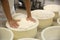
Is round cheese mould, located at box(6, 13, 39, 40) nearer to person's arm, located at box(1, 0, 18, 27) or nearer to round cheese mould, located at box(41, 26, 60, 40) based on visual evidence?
person's arm, located at box(1, 0, 18, 27)

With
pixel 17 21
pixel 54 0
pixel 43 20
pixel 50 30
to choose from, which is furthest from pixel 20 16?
pixel 54 0

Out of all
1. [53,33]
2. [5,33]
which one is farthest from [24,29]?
[53,33]

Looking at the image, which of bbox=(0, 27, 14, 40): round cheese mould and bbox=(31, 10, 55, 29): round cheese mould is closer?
bbox=(0, 27, 14, 40): round cheese mould

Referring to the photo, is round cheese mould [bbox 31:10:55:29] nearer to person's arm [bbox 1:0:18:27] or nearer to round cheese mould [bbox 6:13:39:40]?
round cheese mould [bbox 6:13:39:40]

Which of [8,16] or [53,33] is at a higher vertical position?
[8,16]

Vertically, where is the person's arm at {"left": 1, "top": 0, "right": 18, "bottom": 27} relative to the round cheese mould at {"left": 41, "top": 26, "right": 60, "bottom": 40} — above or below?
above

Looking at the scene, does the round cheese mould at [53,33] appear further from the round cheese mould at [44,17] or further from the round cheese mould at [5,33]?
the round cheese mould at [5,33]

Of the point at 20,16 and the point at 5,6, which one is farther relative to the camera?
the point at 20,16

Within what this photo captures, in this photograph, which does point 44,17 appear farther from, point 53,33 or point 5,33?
point 5,33

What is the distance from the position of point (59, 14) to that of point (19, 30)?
0.66 metres

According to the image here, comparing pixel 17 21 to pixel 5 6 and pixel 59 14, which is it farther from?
pixel 59 14

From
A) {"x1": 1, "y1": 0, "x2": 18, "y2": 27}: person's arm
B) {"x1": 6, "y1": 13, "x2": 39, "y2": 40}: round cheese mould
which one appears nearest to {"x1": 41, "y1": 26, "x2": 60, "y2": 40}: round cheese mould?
{"x1": 6, "y1": 13, "x2": 39, "y2": 40}: round cheese mould

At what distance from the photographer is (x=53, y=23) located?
162cm

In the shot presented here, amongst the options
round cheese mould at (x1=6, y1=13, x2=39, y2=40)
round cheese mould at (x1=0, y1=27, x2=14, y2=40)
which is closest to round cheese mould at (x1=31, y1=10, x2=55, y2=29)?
round cheese mould at (x1=6, y1=13, x2=39, y2=40)
